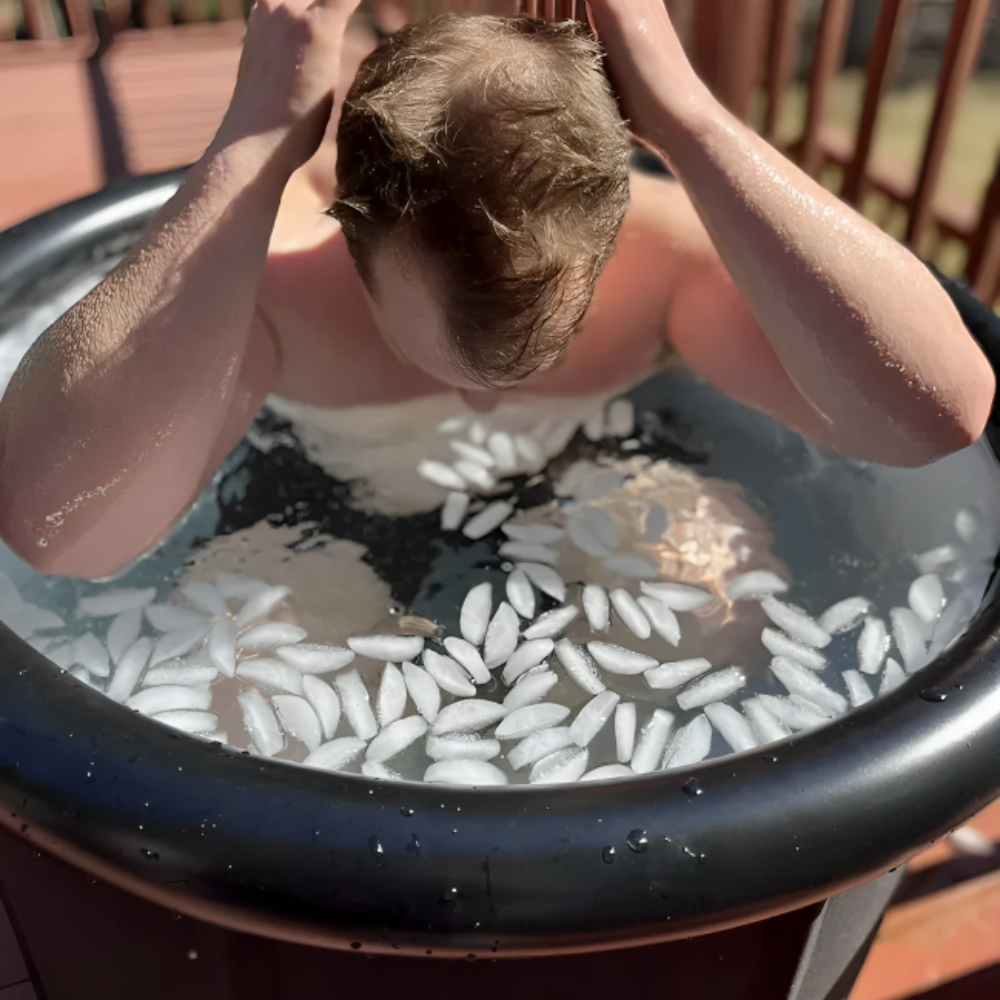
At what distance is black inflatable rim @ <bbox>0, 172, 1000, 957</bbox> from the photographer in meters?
0.47

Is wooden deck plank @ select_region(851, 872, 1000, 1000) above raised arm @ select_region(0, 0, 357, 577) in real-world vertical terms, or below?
below

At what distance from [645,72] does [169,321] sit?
0.37m

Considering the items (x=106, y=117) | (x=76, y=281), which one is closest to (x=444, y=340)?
(x=76, y=281)

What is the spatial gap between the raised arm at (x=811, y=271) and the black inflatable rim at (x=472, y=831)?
0.81ft

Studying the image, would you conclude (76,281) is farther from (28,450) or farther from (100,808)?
(100,808)

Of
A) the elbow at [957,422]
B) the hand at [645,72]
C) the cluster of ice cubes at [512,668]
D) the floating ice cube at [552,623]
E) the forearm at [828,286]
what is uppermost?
the hand at [645,72]

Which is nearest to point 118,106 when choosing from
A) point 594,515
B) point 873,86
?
point 873,86

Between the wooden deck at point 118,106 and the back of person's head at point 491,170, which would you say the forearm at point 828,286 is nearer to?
the back of person's head at point 491,170

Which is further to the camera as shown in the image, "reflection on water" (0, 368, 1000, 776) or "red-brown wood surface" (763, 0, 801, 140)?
"red-brown wood surface" (763, 0, 801, 140)

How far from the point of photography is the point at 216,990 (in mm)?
602

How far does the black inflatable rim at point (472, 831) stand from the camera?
474mm

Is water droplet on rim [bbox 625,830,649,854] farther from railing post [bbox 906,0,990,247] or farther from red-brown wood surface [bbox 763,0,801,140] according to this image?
red-brown wood surface [bbox 763,0,801,140]

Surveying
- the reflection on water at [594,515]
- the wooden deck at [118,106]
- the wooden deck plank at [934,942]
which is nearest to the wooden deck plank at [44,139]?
the wooden deck at [118,106]

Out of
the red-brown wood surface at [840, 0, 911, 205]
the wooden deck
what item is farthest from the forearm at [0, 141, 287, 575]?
the wooden deck
